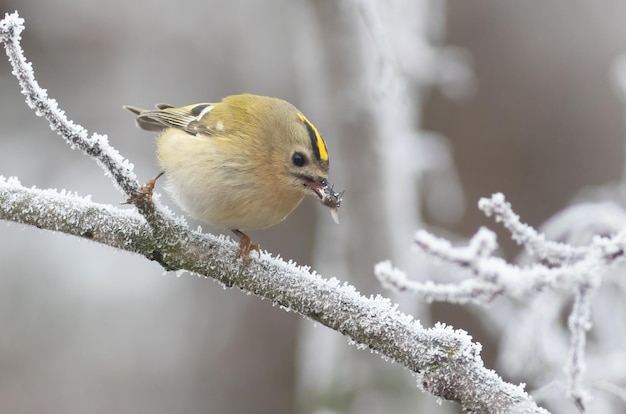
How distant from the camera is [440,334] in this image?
164cm

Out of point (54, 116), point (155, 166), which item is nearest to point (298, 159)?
point (54, 116)

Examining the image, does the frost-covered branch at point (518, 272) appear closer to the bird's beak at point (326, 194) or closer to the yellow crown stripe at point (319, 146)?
the bird's beak at point (326, 194)

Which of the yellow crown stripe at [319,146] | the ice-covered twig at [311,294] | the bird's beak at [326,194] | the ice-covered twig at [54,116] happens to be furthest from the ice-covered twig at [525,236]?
the yellow crown stripe at [319,146]

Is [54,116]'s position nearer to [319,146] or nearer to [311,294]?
[311,294]

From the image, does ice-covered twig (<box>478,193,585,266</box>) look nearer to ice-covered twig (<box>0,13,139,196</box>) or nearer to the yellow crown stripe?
→ ice-covered twig (<box>0,13,139,196</box>)

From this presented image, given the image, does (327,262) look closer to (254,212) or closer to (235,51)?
(254,212)

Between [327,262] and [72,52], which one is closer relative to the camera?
[327,262]

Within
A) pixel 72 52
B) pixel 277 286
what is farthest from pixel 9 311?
pixel 277 286

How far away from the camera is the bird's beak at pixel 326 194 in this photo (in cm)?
229

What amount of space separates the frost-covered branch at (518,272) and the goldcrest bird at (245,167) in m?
1.02

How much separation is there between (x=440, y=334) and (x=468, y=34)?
5873 millimetres

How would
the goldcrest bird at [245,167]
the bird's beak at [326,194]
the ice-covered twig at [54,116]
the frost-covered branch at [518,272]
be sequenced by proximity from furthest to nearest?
the goldcrest bird at [245,167] < the bird's beak at [326,194] < the ice-covered twig at [54,116] < the frost-covered branch at [518,272]

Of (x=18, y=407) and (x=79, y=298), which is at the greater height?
(x=79, y=298)

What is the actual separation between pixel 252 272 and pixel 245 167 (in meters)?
0.76
